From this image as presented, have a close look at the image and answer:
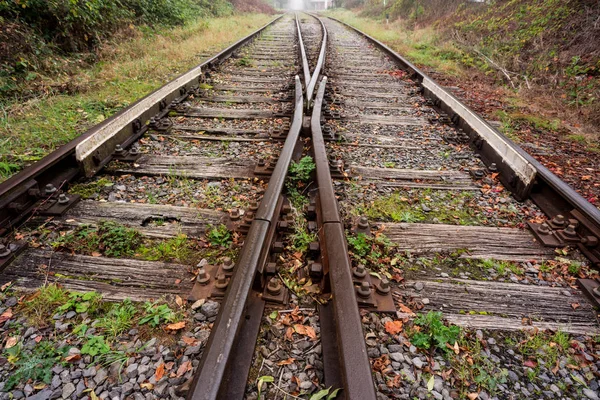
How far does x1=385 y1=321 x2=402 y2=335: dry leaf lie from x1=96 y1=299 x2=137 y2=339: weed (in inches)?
47.4

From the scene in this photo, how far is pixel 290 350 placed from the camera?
4.82 feet

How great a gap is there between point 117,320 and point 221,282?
0.50 meters

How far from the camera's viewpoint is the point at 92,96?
4.60m

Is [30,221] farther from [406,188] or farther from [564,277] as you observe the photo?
[564,277]

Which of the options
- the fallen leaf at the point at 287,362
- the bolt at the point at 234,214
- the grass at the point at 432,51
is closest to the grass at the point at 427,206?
the bolt at the point at 234,214

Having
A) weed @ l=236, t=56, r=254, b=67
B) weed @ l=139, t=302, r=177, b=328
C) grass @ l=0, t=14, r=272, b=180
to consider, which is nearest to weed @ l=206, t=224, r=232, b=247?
weed @ l=139, t=302, r=177, b=328

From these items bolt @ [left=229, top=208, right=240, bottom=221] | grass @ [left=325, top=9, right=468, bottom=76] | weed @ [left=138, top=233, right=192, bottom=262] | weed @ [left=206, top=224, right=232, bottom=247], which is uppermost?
grass @ [left=325, top=9, right=468, bottom=76]

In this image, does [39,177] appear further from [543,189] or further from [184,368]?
[543,189]

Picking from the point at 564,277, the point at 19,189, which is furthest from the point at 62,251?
the point at 564,277

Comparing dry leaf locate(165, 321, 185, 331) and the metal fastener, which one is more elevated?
the metal fastener

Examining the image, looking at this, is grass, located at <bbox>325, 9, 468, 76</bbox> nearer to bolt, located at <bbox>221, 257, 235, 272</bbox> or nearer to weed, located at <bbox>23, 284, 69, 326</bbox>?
bolt, located at <bbox>221, 257, 235, 272</bbox>

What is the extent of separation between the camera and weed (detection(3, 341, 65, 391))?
1.30m

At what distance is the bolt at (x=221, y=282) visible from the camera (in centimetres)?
173

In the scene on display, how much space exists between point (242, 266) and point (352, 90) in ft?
15.5
